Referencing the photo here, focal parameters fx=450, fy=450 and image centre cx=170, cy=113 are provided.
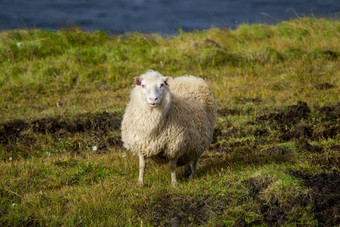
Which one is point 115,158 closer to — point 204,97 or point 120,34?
point 204,97

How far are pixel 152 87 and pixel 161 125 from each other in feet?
1.83

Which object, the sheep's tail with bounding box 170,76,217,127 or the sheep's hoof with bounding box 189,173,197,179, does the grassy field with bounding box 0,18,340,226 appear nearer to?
the sheep's hoof with bounding box 189,173,197,179

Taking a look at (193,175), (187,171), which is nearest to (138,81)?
(193,175)

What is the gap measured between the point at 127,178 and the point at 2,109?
4614 millimetres

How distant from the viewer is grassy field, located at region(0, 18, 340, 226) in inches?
197

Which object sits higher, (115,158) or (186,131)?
(186,131)

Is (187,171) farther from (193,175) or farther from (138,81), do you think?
(138,81)

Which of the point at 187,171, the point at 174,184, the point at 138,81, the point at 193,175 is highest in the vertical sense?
the point at 138,81

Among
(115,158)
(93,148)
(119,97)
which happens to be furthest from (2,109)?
(115,158)

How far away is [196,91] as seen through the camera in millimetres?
6863

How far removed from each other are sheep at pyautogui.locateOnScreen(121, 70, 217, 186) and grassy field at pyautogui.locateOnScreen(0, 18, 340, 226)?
1.37ft

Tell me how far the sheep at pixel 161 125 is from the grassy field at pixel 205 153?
1.37 feet

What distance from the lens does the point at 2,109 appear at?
9.60 metres

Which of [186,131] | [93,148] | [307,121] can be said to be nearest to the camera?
[186,131]
